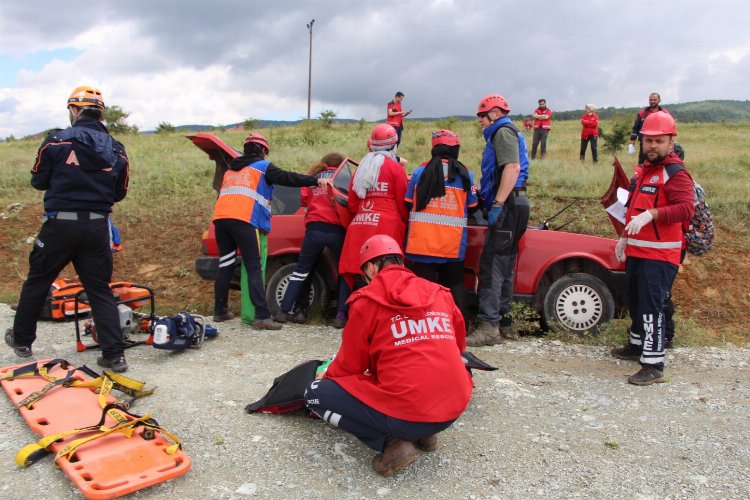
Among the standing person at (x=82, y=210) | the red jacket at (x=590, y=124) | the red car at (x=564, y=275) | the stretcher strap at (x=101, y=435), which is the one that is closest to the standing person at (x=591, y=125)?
the red jacket at (x=590, y=124)

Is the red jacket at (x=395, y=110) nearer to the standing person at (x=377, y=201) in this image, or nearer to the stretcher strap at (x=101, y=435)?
the standing person at (x=377, y=201)

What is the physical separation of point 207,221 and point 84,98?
5762 millimetres

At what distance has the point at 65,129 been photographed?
4.27m

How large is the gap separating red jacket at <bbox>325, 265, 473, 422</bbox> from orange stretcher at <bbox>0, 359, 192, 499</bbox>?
1.07m

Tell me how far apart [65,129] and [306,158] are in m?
10.1

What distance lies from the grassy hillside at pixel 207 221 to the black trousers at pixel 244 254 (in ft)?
4.19

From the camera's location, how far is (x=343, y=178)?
19.1ft

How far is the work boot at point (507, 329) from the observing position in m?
5.56

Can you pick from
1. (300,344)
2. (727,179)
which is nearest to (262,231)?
(300,344)

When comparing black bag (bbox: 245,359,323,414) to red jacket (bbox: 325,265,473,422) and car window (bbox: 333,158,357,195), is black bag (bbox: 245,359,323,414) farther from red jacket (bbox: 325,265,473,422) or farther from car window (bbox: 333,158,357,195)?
car window (bbox: 333,158,357,195)

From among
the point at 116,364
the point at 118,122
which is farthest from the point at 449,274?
the point at 118,122

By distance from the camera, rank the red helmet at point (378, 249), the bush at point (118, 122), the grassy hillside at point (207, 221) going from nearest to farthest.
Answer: the red helmet at point (378, 249) → the grassy hillside at point (207, 221) → the bush at point (118, 122)

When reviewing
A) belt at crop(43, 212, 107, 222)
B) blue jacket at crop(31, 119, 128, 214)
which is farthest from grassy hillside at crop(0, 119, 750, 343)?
blue jacket at crop(31, 119, 128, 214)

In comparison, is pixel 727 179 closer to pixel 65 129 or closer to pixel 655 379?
pixel 655 379
